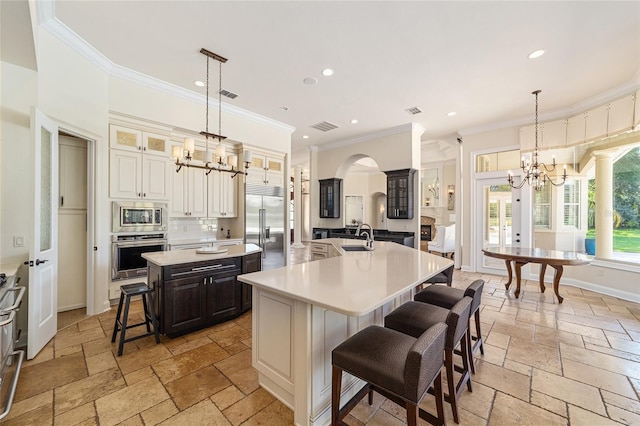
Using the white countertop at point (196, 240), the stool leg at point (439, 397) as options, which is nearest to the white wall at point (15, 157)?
the white countertop at point (196, 240)

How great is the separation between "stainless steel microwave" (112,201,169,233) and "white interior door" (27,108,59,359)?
32.8 inches

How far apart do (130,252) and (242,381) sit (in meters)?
2.76

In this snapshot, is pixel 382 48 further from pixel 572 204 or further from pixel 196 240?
pixel 572 204

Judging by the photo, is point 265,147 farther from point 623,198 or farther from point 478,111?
point 623,198

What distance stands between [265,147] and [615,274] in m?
6.47

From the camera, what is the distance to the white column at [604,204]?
4.43 meters

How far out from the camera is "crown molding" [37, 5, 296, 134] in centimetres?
255

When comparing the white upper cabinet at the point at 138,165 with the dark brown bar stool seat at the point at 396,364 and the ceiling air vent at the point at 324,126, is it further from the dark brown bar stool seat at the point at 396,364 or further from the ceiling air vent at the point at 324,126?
the dark brown bar stool seat at the point at 396,364

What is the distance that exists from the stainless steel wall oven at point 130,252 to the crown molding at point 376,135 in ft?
16.2

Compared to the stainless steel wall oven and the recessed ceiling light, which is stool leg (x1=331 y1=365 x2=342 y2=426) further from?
the recessed ceiling light

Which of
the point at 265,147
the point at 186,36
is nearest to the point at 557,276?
the point at 265,147

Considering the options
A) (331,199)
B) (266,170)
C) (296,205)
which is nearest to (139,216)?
(266,170)

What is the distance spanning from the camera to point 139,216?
12.5ft

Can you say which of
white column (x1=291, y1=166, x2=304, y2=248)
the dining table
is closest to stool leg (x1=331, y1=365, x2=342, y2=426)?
the dining table
